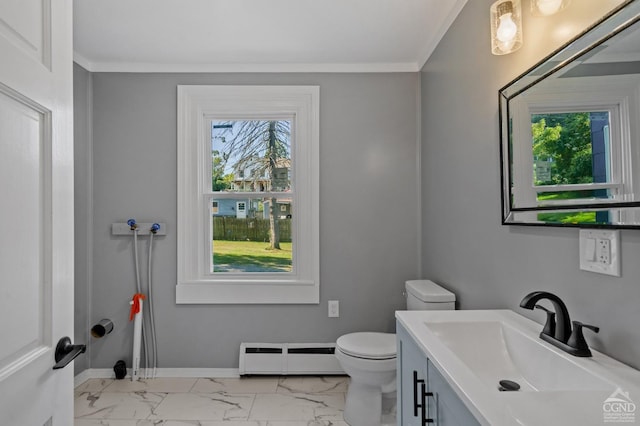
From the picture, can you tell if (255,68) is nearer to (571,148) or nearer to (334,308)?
(334,308)

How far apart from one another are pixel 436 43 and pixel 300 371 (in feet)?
8.21

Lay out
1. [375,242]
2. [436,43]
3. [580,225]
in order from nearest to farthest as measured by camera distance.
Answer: [580,225]
[436,43]
[375,242]

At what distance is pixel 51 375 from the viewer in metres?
0.87

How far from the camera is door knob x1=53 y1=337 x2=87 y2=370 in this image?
872 millimetres

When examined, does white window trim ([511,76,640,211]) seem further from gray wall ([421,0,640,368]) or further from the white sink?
the white sink

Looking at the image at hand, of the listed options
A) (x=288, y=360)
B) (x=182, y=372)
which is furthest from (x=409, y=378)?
(x=182, y=372)

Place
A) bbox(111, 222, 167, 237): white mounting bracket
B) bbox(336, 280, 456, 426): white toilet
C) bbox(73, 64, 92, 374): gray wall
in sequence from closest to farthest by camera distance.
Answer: bbox(336, 280, 456, 426): white toilet → bbox(73, 64, 92, 374): gray wall → bbox(111, 222, 167, 237): white mounting bracket

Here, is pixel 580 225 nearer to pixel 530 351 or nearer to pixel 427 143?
pixel 530 351

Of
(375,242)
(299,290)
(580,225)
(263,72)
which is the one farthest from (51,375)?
(263,72)

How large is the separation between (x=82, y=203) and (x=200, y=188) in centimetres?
86

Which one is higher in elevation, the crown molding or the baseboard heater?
the crown molding
